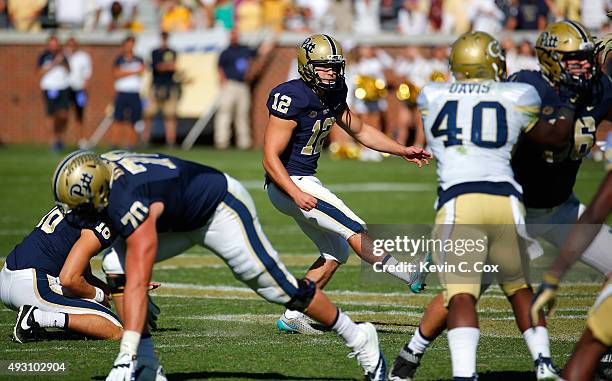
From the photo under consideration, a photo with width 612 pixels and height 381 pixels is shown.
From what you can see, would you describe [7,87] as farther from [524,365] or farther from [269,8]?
[524,365]

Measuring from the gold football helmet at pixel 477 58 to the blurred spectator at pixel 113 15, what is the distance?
61.7 feet

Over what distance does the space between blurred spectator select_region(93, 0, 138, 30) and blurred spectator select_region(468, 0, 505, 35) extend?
7241 millimetres

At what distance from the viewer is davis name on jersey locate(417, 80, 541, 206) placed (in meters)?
4.94

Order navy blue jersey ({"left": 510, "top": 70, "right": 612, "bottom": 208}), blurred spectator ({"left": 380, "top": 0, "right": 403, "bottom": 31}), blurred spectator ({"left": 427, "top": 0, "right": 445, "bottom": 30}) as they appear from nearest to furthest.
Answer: navy blue jersey ({"left": 510, "top": 70, "right": 612, "bottom": 208}) < blurred spectator ({"left": 427, "top": 0, "right": 445, "bottom": 30}) < blurred spectator ({"left": 380, "top": 0, "right": 403, "bottom": 31})

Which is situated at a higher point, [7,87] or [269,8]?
[269,8]

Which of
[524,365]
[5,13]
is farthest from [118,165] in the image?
[5,13]

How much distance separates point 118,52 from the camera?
23.0 m

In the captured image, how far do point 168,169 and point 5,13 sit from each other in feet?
67.1

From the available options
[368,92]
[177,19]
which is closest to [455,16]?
[368,92]

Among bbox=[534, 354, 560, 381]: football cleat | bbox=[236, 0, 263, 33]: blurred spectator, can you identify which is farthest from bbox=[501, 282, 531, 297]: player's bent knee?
bbox=[236, 0, 263, 33]: blurred spectator

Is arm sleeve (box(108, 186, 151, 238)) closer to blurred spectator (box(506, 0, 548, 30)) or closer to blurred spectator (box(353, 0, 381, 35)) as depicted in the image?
blurred spectator (box(506, 0, 548, 30))

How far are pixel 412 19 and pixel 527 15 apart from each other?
251 cm

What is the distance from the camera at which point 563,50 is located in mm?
5301

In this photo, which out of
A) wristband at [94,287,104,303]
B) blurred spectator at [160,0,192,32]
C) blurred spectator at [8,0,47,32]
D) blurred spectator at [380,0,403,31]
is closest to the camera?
wristband at [94,287,104,303]
